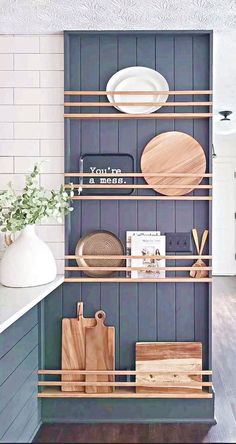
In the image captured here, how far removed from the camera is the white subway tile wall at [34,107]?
263 centimetres

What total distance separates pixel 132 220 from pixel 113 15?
1.12 metres

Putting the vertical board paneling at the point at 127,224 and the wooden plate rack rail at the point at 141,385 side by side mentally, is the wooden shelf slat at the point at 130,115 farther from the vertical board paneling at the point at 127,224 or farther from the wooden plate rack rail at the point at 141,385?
the wooden plate rack rail at the point at 141,385

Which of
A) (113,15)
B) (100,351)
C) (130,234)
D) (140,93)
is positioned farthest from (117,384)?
(113,15)

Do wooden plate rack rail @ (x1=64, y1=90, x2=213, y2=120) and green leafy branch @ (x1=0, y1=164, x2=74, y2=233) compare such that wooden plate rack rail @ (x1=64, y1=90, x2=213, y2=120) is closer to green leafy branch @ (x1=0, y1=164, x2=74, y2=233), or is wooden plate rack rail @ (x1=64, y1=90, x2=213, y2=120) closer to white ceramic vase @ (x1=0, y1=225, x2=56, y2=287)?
green leafy branch @ (x1=0, y1=164, x2=74, y2=233)

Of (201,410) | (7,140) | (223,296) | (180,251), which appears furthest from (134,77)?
(223,296)

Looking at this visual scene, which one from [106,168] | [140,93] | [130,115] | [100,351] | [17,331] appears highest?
[140,93]

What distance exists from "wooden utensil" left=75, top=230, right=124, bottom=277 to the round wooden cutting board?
1.29 ft

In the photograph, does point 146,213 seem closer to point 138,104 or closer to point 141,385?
point 138,104

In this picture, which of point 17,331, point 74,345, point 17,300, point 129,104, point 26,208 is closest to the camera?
point 17,300

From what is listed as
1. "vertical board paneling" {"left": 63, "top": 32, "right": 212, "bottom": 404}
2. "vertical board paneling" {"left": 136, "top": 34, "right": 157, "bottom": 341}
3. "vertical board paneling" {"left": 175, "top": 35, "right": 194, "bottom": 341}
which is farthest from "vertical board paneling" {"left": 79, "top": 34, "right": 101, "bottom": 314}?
"vertical board paneling" {"left": 175, "top": 35, "right": 194, "bottom": 341}

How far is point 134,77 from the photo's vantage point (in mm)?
2598

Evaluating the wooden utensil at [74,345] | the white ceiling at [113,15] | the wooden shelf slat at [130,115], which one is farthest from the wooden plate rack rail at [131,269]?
the white ceiling at [113,15]

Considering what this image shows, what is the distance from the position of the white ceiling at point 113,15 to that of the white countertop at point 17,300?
141 cm

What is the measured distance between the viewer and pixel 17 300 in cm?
191
